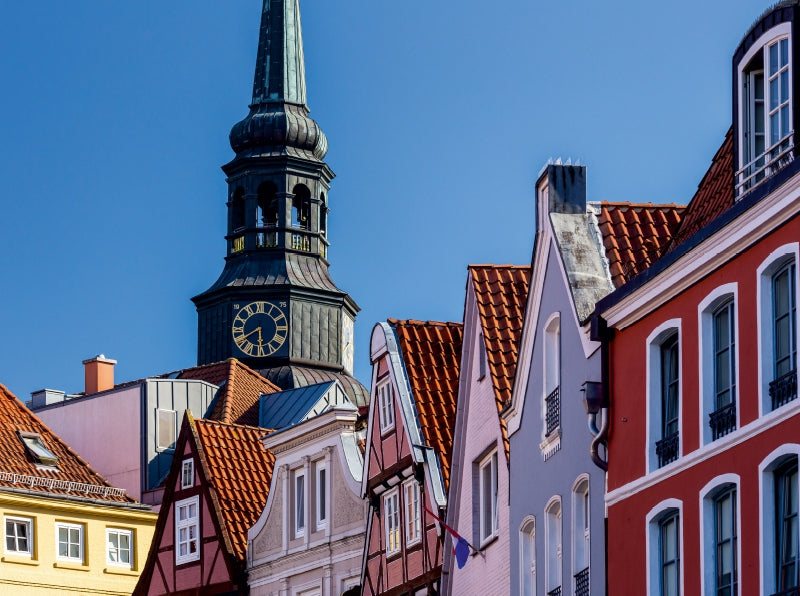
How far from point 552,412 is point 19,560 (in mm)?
35313

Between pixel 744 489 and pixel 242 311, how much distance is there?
328 feet

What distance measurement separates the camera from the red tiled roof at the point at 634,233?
36375 mm

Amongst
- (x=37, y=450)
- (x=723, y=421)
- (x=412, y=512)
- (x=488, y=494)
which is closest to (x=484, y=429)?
(x=488, y=494)

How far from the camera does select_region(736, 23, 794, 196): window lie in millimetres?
30219

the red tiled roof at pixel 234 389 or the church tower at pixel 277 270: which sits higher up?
the church tower at pixel 277 270

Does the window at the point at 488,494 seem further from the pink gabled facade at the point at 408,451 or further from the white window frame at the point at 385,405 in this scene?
the white window frame at the point at 385,405

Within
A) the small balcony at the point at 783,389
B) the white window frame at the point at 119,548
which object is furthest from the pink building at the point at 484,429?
the white window frame at the point at 119,548

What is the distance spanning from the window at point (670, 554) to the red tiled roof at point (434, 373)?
14.5 meters

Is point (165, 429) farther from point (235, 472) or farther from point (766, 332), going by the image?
point (766, 332)

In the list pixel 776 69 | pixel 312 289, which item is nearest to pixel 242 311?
pixel 312 289

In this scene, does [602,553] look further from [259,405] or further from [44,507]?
[259,405]

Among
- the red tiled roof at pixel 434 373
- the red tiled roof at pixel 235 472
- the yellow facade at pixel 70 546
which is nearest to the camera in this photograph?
the red tiled roof at pixel 434 373

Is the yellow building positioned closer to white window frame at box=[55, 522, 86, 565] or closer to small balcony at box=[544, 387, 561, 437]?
white window frame at box=[55, 522, 86, 565]

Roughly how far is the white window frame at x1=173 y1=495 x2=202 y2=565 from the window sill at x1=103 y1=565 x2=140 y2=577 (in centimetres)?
1364
